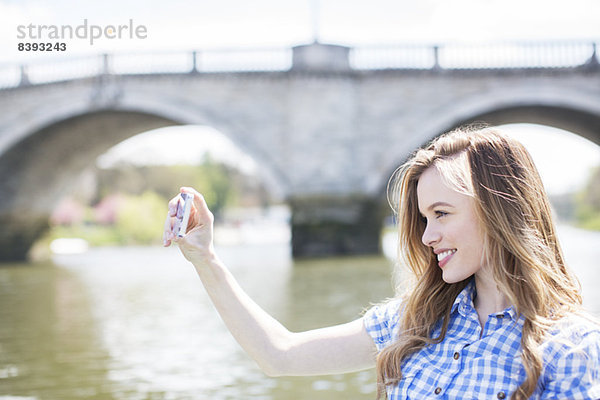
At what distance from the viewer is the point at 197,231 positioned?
149cm

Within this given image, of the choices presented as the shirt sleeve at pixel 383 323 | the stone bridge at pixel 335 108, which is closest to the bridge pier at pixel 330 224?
the stone bridge at pixel 335 108

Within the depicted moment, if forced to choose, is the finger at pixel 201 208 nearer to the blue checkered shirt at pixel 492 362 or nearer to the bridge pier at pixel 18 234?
the blue checkered shirt at pixel 492 362

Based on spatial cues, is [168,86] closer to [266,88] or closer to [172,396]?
[266,88]

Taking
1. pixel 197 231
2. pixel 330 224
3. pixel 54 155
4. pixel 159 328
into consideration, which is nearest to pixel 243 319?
pixel 197 231

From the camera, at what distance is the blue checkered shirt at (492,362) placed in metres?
1.14

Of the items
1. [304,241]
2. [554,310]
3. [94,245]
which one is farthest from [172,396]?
[94,245]

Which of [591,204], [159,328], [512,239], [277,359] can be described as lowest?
[159,328]

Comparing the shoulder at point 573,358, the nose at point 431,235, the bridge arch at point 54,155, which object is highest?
the bridge arch at point 54,155

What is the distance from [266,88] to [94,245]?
12693 millimetres

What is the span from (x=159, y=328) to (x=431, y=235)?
5727mm

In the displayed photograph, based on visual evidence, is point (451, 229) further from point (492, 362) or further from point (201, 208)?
point (201, 208)

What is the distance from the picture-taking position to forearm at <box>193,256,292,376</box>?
150cm

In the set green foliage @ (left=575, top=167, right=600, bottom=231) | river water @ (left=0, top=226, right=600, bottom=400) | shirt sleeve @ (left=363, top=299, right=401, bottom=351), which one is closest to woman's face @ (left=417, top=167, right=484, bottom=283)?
shirt sleeve @ (left=363, top=299, right=401, bottom=351)

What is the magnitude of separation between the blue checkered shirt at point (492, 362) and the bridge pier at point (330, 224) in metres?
13.9
